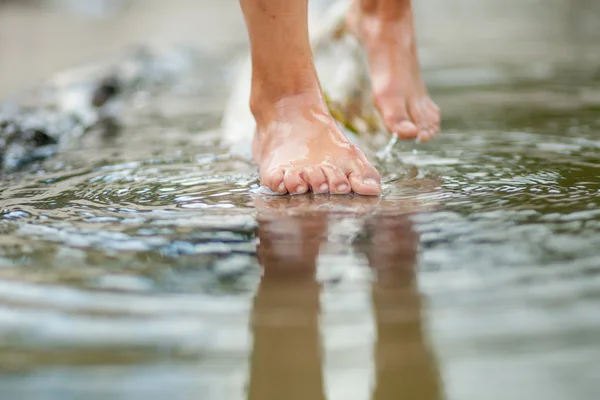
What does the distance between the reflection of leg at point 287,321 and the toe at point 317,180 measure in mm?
340

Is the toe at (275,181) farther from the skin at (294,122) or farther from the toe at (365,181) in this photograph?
the toe at (365,181)

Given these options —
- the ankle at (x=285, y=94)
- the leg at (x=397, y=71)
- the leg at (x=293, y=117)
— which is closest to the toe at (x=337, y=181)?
the leg at (x=293, y=117)

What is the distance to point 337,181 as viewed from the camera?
5.34ft

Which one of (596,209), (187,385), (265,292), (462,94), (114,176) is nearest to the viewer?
(187,385)

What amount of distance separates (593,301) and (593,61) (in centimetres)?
356

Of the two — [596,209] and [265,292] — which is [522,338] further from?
[596,209]

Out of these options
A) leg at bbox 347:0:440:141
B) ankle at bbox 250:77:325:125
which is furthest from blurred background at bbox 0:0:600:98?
ankle at bbox 250:77:325:125

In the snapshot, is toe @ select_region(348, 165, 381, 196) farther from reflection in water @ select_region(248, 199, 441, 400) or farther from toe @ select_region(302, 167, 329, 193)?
reflection in water @ select_region(248, 199, 441, 400)

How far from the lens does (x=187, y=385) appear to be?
79 centimetres

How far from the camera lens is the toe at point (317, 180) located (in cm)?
164

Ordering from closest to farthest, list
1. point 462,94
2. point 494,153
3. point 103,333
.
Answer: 1. point 103,333
2. point 494,153
3. point 462,94

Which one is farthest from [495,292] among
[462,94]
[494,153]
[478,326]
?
[462,94]

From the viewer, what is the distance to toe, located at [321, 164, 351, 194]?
1624 millimetres

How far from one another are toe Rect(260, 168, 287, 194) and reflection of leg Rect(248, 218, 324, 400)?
0.35 meters
